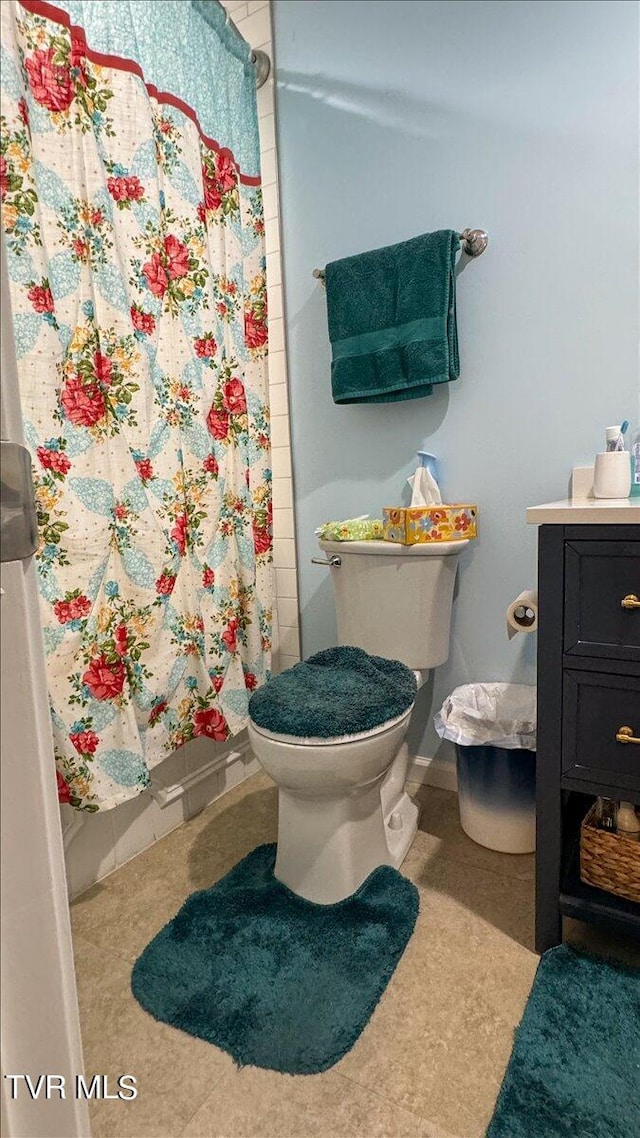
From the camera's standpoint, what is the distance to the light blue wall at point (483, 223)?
1315 millimetres

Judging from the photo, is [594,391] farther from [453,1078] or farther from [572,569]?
[453,1078]

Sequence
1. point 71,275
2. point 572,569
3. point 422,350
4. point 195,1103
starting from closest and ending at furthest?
point 195,1103
point 572,569
point 71,275
point 422,350

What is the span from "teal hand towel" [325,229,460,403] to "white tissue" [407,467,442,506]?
0.67 ft

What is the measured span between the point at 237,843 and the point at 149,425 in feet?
3.43

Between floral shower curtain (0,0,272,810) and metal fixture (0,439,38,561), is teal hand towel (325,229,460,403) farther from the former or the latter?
metal fixture (0,439,38,561)

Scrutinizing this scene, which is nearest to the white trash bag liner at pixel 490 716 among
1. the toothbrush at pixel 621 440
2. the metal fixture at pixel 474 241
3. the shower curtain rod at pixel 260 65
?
the toothbrush at pixel 621 440

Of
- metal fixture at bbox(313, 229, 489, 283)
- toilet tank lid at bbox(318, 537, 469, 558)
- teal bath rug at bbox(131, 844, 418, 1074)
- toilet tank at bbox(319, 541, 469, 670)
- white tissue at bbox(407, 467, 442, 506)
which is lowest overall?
teal bath rug at bbox(131, 844, 418, 1074)

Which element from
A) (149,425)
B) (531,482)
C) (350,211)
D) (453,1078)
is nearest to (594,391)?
(531,482)

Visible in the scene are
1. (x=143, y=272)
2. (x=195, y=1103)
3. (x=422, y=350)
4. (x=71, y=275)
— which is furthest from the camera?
(x=422, y=350)

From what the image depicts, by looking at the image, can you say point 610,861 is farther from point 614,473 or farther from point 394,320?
point 394,320

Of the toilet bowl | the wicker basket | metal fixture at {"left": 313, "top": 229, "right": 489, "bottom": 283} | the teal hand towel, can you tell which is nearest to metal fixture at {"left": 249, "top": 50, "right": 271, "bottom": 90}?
the teal hand towel

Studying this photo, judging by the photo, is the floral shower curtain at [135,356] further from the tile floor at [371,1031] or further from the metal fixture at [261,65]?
the tile floor at [371,1031]

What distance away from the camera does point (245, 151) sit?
65.5 inches

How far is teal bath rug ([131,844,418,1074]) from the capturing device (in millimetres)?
985
